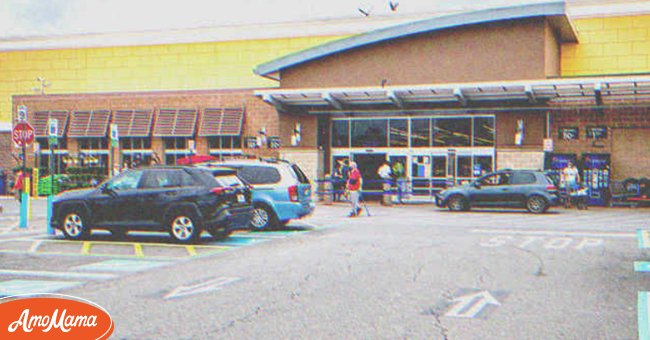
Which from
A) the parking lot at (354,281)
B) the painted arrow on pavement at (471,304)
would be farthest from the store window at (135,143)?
the painted arrow on pavement at (471,304)

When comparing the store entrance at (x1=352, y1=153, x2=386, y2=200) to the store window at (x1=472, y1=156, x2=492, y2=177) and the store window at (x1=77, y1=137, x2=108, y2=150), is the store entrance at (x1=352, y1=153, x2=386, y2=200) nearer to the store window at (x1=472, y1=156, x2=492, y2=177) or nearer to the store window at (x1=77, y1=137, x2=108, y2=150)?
the store window at (x1=472, y1=156, x2=492, y2=177)

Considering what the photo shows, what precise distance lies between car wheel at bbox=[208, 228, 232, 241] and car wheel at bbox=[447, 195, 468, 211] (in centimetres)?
1146

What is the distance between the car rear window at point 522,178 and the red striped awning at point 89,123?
21.7m

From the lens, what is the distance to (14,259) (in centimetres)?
1206

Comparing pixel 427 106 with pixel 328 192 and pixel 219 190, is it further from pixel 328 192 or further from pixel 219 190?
pixel 219 190

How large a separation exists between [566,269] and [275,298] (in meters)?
4.78

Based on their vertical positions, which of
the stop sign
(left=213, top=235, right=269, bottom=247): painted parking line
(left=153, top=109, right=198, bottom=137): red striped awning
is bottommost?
(left=213, top=235, right=269, bottom=247): painted parking line

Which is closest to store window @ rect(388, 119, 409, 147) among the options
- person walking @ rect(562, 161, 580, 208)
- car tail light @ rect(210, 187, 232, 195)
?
person walking @ rect(562, 161, 580, 208)

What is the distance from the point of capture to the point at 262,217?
55.4 feet

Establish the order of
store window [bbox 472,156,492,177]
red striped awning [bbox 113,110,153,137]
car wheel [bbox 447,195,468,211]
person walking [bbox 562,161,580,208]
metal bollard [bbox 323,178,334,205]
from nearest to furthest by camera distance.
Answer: car wheel [bbox 447,195,468,211] < person walking [bbox 562,161,580,208] < metal bollard [bbox 323,178,334,205] < store window [bbox 472,156,492,177] < red striped awning [bbox 113,110,153,137]

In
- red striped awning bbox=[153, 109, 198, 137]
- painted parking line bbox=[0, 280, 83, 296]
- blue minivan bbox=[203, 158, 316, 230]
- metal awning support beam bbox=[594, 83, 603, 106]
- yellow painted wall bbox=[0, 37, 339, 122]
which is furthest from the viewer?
yellow painted wall bbox=[0, 37, 339, 122]

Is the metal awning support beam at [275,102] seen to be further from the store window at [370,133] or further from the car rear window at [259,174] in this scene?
the car rear window at [259,174]

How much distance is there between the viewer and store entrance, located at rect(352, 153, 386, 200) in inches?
1211

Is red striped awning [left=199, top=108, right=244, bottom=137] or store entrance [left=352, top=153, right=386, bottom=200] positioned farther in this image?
red striped awning [left=199, top=108, right=244, bottom=137]
